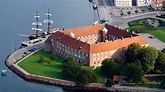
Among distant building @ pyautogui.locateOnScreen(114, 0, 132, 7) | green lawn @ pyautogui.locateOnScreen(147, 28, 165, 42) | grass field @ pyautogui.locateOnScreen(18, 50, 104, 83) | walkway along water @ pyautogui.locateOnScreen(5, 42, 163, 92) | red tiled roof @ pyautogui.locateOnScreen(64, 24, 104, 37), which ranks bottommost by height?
walkway along water @ pyautogui.locateOnScreen(5, 42, 163, 92)

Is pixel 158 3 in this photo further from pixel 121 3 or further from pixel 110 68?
pixel 110 68

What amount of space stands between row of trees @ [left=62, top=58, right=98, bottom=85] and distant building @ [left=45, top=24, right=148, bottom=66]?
2017mm

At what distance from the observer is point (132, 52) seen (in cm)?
4050

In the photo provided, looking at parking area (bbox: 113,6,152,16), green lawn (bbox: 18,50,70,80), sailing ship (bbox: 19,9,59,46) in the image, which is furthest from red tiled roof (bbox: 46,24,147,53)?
parking area (bbox: 113,6,152,16)

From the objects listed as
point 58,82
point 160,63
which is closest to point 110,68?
point 160,63

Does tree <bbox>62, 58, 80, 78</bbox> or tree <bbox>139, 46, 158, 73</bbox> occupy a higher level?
tree <bbox>139, 46, 158, 73</bbox>

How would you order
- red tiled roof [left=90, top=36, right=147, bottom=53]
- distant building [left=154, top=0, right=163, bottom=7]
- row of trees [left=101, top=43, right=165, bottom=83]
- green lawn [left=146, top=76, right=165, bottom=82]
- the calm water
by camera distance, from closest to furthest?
row of trees [left=101, top=43, right=165, bottom=83], green lawn [left=146, top=76, right=165, bottom=82], the calm water, red tiled roof [left=90, top=36, right=147, bottom=53], distant building [left=154, top=0, right=163, bottom=7]

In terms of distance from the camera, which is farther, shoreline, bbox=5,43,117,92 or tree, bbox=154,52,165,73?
tree, bbox=154,52,165,73

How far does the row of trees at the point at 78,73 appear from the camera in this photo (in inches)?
1443

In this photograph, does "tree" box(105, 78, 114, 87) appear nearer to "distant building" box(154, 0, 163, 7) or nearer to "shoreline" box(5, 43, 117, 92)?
"shoreline" box(5, 43, 117, 92)

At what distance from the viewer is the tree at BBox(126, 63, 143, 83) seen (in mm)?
37000

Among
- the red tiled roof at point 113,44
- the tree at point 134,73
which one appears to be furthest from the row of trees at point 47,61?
the tree at point 134,73

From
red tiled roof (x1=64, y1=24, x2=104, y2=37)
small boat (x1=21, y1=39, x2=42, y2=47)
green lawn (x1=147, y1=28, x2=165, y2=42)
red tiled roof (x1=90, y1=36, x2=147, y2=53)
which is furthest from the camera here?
green lawn (x1=147, y1=28, x2=165, y2=42)

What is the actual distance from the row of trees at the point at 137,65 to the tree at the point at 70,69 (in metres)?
2.68
